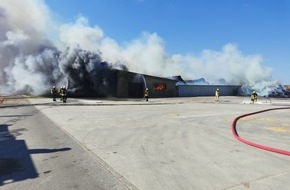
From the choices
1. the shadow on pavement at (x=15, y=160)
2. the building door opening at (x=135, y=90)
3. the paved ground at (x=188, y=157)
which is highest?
the building door opening at (x=135, y=90)

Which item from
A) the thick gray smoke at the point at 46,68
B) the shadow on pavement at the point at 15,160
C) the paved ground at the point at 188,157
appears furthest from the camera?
the thick gray smoke at the point at 46,68

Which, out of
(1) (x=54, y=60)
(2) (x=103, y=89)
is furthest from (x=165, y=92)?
(1) (x=54, y=60)

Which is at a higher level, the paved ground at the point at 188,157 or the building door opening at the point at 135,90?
the building door opening at the point at 135,90

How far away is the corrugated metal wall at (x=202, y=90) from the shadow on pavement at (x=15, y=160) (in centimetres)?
4552

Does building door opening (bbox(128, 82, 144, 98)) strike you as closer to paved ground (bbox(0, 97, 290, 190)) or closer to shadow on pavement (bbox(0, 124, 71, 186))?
paved ground (bbox(0, 97, 290, 190))

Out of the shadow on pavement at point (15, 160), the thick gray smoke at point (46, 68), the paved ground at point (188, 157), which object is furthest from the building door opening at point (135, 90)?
the shadow on pavement at point (15, 160)

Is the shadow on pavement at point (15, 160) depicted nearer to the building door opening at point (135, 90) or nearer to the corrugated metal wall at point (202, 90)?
the building door opening at point (135, 90)

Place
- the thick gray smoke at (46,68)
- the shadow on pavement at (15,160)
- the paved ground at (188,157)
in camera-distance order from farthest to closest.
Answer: the thick gray smoke at (46,68), the shadow on pavement at (15,160), the paved ground at (188,157)

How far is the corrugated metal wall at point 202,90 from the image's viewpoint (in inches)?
2141

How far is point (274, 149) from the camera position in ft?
24.7

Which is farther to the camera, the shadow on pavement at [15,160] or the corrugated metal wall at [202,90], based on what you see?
the corrugated metal wall at [202,90]

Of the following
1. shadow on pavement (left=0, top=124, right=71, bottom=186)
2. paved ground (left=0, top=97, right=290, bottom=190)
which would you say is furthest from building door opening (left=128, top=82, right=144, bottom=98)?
shadow on pavement (left=0, top=124, right=71, bottom=186)

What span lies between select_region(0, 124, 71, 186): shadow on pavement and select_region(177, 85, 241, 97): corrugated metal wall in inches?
1792

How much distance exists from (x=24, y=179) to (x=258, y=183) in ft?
13.8
